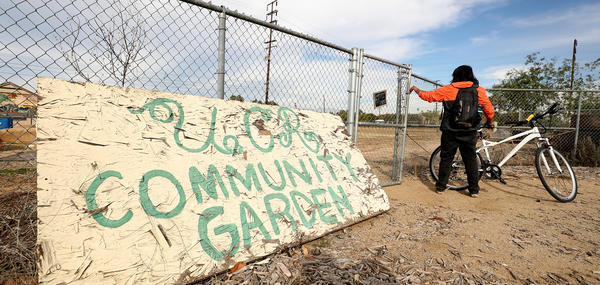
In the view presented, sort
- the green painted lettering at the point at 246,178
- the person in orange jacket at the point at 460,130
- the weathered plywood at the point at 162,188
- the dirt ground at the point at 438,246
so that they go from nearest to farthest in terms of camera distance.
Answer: the weathered plywood at the point at 162,188, the dirt ground at the point at 438,246, the green painted lettering at the point at 246,178, the person in orange jacket at the point at 460,130

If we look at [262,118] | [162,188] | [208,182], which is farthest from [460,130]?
[162,188]

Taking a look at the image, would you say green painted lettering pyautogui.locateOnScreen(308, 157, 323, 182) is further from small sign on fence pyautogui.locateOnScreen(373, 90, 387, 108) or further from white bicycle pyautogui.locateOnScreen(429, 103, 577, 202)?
white bicycle pyautogui.locateOnScreen(429, 103, 577, 202)

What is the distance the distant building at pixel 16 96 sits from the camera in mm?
1802

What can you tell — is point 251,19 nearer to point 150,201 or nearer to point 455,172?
point 150,201

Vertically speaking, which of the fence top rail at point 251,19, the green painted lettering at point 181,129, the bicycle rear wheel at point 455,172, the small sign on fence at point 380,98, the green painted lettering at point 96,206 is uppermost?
the fence top rail at point 251,19

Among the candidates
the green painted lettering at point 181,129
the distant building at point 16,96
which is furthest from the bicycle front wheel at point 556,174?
the distant building at point 16,96

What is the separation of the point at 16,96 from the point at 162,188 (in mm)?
1294

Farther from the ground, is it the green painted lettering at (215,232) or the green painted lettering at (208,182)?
the green painted lettering at (208,182)

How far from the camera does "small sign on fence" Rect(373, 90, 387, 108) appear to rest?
417 cm

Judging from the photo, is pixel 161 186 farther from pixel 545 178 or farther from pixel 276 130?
pixel 545 178

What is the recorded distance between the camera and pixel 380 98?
4.18 meters

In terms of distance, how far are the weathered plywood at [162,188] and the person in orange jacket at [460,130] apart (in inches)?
92.5

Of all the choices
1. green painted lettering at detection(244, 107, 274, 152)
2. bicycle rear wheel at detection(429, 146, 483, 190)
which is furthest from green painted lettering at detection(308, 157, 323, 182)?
bicycle rear wheel at detection(429, 146, 483, 190)

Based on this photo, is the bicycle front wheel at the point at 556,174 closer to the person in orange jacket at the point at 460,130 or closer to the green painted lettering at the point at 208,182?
the person in orange jacket at the point at 460,130
